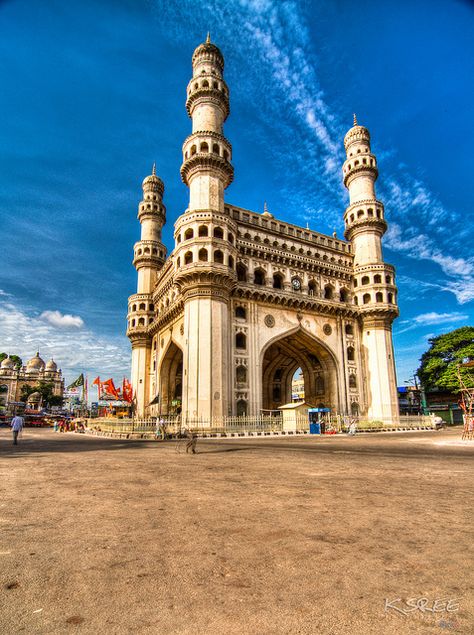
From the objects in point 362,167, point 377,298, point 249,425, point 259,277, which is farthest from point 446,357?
point 249,425

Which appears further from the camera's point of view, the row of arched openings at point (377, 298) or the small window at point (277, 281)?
the row of arched openings at point (377, 298)

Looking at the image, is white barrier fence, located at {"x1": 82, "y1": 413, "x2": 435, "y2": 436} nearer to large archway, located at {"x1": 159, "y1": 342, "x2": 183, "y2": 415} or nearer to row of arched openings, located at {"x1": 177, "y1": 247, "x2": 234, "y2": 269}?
large archway, located at {"x1": 159, "y1": 342, "x2": 183, "y2": 415}

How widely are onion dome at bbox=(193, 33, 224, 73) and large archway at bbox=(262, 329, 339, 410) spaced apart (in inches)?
1041

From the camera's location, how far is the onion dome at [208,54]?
36.5m

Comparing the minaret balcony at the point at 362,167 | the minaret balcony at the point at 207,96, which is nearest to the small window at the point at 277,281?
the minaret balcony at the point at 207,96

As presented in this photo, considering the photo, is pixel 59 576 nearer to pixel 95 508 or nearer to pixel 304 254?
pixel 95 508

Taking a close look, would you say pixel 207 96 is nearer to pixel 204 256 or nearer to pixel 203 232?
pixel 203 232

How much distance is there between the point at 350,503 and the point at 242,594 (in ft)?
10.8

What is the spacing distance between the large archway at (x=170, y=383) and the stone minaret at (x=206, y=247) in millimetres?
11765

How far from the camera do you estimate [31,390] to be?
290ft

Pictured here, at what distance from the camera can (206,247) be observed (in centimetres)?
3006

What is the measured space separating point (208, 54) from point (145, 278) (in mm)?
23659

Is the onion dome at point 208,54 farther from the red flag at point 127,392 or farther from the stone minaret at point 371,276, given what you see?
the red flag at point 127,392

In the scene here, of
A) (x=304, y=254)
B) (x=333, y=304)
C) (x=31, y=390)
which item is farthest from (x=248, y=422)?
(x=31, y=390)
